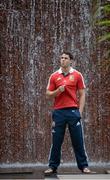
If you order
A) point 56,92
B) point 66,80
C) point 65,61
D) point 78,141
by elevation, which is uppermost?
point 65,61

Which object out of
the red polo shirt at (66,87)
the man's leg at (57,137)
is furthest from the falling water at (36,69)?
the red polo shirt at (66,87)

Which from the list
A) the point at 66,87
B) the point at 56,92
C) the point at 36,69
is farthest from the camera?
the point at 36,69

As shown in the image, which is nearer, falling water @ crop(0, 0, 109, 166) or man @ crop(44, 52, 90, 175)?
man @ crop(44, 52, 90, 175)

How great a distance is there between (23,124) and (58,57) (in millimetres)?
1467

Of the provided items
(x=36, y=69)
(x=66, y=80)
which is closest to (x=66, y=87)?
(x=66, y=80)

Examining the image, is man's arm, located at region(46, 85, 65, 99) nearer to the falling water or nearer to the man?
the man

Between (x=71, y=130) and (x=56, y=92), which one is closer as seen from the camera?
(x=56, y=92)

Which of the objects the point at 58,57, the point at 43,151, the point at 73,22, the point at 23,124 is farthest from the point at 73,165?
the point at 73,22

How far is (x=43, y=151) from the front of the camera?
9.21 metres

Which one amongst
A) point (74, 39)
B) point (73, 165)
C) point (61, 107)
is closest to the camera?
point (61, 107)

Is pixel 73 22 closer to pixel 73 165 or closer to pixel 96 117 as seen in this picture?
pixel 96 117

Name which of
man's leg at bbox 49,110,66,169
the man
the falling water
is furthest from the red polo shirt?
the falling water

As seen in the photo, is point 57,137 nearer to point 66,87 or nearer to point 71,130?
point 71,130

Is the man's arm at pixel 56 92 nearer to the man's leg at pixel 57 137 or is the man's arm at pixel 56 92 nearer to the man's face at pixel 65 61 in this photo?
the man's leg at pixel 57 137
